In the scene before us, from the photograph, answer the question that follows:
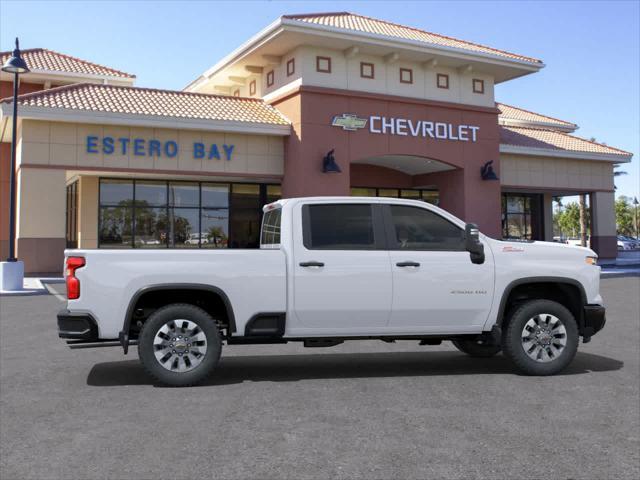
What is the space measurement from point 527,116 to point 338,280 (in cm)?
3656

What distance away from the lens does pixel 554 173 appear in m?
32.8

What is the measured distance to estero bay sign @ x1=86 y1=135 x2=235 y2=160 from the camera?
75.5ft

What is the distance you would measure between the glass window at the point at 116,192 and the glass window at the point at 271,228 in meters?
19.2

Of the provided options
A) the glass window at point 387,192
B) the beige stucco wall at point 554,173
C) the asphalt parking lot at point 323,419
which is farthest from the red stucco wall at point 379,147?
the asphalt parking lot at point 323,419

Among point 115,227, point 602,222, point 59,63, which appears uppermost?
point 59,63

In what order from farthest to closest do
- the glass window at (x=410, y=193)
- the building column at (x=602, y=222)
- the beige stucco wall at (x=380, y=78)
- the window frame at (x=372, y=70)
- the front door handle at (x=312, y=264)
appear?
the building column at (x=602, y=222) < the glass window at (x=410, y=193) < the window frame at (x=372, y=70) < the beige stucco wall at (x=380, y=78) < the front door handle at (x=312, y=264)

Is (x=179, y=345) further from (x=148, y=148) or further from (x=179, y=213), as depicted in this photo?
(x=179, y=213)

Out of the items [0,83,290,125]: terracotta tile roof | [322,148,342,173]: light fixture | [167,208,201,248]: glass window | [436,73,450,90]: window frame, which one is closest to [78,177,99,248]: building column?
[167,208,201,248]: glass window

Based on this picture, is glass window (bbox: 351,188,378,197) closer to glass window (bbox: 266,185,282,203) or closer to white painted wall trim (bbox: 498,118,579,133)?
glass window (bbox: 266,185,282,203)

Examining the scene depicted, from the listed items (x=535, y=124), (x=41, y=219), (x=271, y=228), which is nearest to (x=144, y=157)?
(x=41, y=219)

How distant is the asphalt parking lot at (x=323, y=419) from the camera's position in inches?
168

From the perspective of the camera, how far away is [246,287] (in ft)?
22.5

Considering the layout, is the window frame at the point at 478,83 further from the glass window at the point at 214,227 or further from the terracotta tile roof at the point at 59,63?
the terracotta tile roof at the point at 59,63

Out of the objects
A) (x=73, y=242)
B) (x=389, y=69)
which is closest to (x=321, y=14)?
(x=389, y=69)
